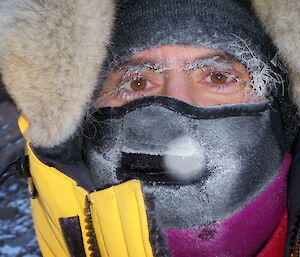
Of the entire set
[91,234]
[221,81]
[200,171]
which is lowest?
[91,234]

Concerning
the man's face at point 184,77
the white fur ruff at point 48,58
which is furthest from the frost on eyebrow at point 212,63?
the white fur ruff at point 48,58

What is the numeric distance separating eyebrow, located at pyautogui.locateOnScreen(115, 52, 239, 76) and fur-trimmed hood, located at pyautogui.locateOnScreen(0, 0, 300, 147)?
0.17m

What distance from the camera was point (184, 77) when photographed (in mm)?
1409

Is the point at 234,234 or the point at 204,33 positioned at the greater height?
the point at 204,33

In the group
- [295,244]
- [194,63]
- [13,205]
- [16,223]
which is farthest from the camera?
[13,205]

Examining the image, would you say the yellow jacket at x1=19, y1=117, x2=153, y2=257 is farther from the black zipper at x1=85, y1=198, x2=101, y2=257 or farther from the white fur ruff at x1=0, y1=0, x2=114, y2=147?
the white fur ruff at x1=0, y1=0, x2=114, y2=147

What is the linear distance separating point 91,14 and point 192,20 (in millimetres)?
367

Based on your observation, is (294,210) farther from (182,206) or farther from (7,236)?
(7,236)

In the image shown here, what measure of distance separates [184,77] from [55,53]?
1.51ft

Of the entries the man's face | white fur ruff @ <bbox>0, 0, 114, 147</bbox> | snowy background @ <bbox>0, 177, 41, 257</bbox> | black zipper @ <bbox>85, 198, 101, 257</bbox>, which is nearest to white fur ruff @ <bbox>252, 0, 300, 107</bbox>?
the man's face

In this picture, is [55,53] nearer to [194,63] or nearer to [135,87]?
[135,87]

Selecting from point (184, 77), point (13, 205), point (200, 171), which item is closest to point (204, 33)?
point (184, 77)

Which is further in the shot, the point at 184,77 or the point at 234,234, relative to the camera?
the point at 184,77

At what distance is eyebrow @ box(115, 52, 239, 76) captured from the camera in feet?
4.60
